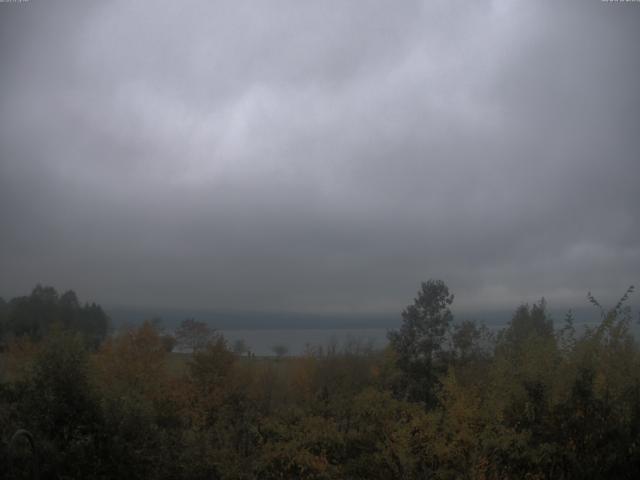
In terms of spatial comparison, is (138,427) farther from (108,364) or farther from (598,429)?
(108,364)

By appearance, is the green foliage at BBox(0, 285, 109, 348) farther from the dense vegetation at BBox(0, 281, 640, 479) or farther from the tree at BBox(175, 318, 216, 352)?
the dense vegetation at BBox(0, 281, 640, 479)

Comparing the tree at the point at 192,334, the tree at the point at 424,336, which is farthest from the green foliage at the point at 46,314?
the tree at the point at 424,336

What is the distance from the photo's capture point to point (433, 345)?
33594 millimetres

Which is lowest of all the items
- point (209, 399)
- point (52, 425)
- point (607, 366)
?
point (209, 399)

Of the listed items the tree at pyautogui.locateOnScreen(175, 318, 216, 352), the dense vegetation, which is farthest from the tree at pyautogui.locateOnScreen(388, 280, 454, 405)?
the tree at pyautogui.locateOnScreen(175, 318, 216, 352)

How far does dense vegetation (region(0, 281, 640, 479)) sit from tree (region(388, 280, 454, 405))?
0.06 m

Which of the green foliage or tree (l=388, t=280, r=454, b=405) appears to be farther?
the green foliage

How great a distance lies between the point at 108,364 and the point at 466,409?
28282 mm

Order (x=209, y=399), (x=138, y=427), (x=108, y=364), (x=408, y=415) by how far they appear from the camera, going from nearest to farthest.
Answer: (x=138, y=427) → (x=408, y=415) → (x=209, y=399) → (x=108, y=364)

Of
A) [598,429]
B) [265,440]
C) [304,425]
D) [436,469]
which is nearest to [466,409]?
[436,469]

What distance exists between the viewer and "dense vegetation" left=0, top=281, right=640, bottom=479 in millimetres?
14250

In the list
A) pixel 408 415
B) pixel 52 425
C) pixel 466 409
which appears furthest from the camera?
pixel 408 415

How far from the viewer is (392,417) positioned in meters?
23.3

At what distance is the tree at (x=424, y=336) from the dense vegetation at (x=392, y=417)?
0.06 m
